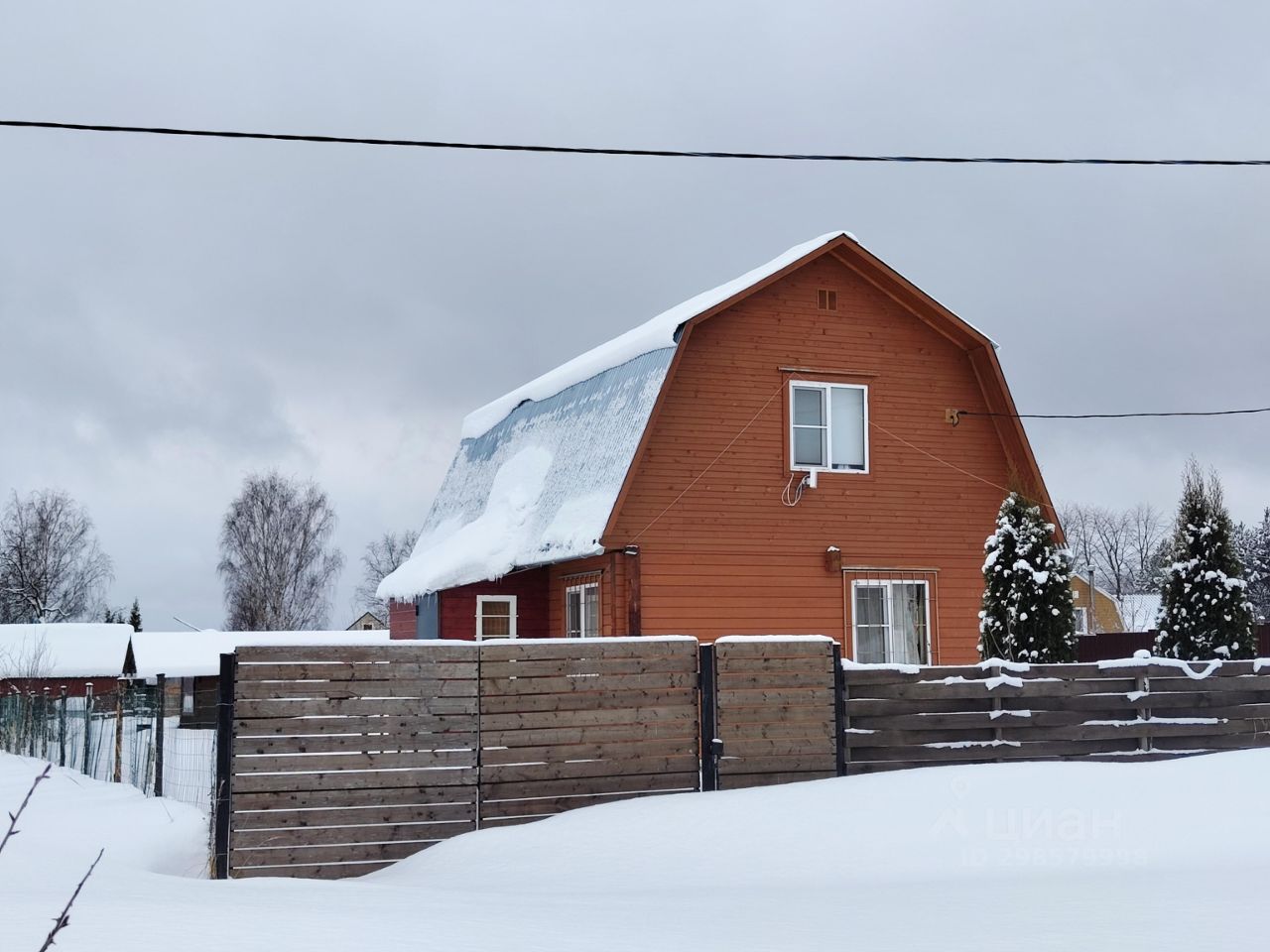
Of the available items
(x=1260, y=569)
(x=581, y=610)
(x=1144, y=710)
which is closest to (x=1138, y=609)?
(x=1260, y=569)

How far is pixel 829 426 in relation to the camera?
16734 millimetres

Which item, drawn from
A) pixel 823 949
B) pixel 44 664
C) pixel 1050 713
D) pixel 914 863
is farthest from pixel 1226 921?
pixel 44 664

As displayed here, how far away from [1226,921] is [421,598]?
1544cm

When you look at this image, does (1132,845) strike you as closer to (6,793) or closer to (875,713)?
(875,713)

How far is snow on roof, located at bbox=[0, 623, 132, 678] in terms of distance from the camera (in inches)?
2146

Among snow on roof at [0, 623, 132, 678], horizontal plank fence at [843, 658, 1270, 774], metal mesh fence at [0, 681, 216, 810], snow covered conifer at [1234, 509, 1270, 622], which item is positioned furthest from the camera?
snow covered conifer at [1234, 509, 1270, 622]

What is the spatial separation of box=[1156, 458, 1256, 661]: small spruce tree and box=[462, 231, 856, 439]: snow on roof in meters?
5.82

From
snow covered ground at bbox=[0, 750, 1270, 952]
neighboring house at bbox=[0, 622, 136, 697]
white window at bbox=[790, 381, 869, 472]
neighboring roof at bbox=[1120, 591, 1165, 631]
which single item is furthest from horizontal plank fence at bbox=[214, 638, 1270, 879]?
neighboring roof at bbox=[1120, 591, 1165, 631]

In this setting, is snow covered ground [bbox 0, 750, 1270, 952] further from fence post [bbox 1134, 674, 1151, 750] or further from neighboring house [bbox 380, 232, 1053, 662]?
neighboring house [bbox 380, 232, 1053, 662]

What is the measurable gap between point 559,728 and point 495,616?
29.4 feet

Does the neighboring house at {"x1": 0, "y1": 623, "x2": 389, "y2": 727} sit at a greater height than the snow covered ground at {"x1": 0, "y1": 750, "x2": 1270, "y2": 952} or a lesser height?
greater

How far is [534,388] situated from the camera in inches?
814

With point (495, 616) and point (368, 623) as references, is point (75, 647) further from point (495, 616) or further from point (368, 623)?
point (495, 616)

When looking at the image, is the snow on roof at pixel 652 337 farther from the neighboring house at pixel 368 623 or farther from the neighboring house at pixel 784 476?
the neighboring house at pixel 368 623
